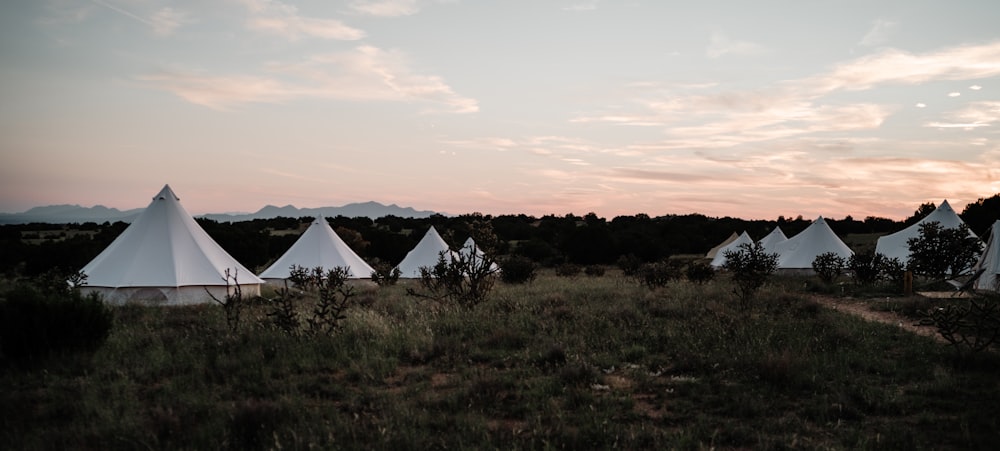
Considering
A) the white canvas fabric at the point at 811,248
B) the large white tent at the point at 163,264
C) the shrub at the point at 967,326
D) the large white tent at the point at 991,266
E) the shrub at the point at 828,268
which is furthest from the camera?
the white canvas fabric at the point at 811,248

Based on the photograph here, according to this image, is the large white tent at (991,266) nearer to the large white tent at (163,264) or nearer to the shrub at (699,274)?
the shrub at (699,274)

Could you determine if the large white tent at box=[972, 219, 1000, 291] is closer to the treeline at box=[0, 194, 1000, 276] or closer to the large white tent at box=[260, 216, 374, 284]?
the treeline at box=[0, 194, 1000, 276]

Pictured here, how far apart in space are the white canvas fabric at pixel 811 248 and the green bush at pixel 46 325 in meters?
28.5

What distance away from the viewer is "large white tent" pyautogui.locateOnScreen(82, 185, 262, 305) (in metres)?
16.9

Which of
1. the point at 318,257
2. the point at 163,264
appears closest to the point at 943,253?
the point at 318,257

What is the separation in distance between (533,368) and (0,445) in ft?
16.7

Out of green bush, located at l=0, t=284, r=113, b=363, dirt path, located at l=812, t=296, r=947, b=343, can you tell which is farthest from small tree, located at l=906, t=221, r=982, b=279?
green bush, located at l=0, t=284, r=113, b=363

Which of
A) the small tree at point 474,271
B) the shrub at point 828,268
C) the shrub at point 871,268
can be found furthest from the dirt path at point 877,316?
the small tree at point 474,271

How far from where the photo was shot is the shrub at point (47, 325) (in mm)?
7906

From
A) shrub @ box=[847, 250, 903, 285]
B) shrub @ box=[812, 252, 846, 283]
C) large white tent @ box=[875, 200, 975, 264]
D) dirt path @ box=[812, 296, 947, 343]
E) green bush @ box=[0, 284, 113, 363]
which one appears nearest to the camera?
green bush @ box=[0, 284, 113, 363]

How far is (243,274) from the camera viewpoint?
62.6 ft

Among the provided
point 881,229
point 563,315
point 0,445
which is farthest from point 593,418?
point 881,229

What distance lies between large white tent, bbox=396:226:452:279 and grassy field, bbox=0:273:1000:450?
703 inches

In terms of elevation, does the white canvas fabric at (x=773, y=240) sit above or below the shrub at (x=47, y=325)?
above
